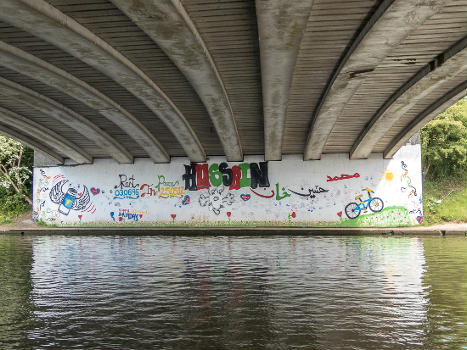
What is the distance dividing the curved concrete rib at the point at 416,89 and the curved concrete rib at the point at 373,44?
2238 mm

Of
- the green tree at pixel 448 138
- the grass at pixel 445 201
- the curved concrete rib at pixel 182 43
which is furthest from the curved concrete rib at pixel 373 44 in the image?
the green tree at pixel 448 138

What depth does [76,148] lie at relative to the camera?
30016 mm

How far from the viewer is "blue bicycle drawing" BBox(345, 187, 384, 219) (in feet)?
97.3

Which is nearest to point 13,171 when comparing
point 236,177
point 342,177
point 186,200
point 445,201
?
point 186,200

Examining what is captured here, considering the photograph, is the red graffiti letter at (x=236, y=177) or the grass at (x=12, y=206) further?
the grass at (x=12, y=206)

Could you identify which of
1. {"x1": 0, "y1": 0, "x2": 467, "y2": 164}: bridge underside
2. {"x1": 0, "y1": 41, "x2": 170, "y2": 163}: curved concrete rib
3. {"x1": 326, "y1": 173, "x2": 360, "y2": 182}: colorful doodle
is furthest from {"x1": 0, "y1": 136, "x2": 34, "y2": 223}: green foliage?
{"x1": 326, "y1": 173, "x2": 360, "y2": 182}: colorful doodle

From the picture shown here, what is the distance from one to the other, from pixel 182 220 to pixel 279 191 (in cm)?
625

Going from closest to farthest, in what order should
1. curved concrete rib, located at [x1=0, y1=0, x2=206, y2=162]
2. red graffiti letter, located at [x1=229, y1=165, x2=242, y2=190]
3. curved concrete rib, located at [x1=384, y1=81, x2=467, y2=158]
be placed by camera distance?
1. curved concrete rib, located at [x1=0, y1=0, x2=206, y2=162]
2. curved concrete rib, located at [x1=384, y1=81, x2=467, y2=158]
3. red graffiti letter, located at [x1=229, y1=165, x2=242, y2=190]

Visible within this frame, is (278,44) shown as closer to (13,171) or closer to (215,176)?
(215,176)

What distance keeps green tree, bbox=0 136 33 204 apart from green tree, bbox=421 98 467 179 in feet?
89.6

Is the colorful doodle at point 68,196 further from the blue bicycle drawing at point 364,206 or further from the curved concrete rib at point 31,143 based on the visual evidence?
the blue bicycle drawing at point 364,206

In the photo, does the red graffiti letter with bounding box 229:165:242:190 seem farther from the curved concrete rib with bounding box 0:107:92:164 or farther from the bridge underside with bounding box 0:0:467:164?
the curved concrete rib with bounding box 0:107:92:164

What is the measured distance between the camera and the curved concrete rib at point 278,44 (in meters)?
11.5

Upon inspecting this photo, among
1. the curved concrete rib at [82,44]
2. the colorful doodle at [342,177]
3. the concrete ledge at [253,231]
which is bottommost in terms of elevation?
the concrete ledge at [253,231]
